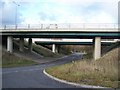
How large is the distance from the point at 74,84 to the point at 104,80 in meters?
1.88

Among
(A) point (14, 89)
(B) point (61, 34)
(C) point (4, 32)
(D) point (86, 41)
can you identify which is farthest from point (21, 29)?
(A) point (14, 89)

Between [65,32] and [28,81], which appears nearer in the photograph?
[28,81]

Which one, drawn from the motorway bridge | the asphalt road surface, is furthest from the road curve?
the motorway bridge

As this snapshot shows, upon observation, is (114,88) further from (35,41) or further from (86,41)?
(35,41)

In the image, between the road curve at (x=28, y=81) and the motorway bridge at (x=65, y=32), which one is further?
the motorway bridge at (x=65, y=32)

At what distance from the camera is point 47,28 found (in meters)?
66.2

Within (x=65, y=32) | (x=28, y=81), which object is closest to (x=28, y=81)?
(x=28, y=81)

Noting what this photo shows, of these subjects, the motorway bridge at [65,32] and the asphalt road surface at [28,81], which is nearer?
the asphalt road surface at [28,81]

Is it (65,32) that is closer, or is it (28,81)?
(28,81)

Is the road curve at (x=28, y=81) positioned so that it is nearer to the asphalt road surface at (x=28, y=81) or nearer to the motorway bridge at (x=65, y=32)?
the asphalt road surface at (x=28, y=81)

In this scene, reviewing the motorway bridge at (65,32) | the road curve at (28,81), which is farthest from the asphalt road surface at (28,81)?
the motorway bridge at (65,32)

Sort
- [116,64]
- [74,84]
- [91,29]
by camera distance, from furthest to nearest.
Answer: [91,29]
[116,64]
[74,84]

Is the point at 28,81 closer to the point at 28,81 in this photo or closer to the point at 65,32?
the point at 28,81

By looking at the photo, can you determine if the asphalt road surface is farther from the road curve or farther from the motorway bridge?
the motorway bridge
